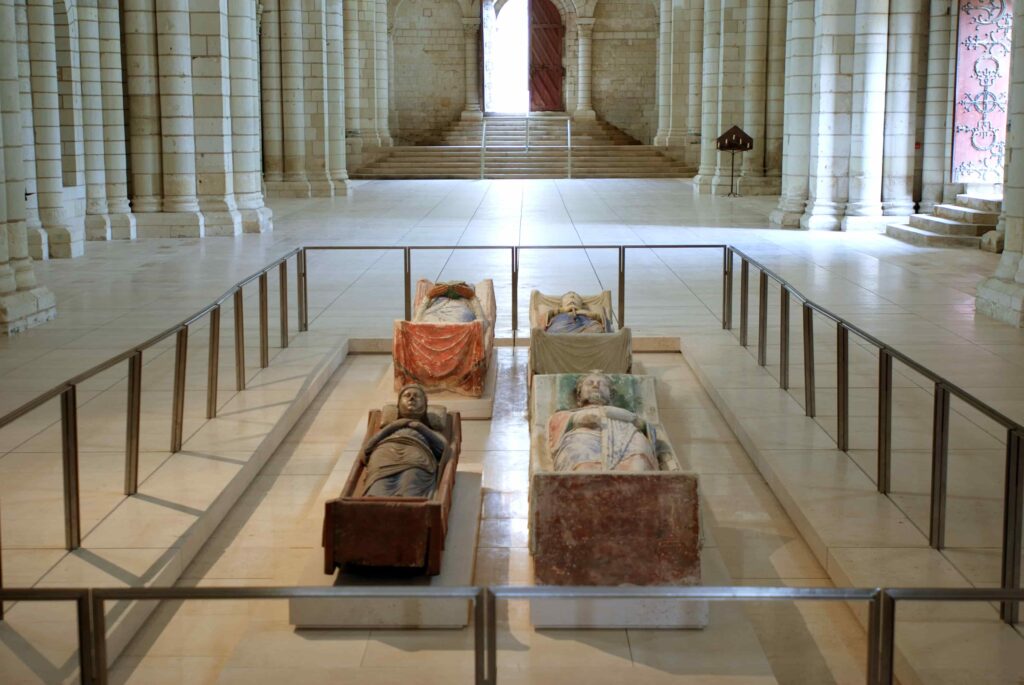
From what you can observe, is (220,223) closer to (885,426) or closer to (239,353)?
(239,353)

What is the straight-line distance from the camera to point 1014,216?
506 inches

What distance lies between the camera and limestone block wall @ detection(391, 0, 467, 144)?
1772 inches

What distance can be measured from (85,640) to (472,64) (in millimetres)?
42476

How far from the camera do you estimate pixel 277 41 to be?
92.4 feet

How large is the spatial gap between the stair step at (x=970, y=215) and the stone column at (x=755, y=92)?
927 cm

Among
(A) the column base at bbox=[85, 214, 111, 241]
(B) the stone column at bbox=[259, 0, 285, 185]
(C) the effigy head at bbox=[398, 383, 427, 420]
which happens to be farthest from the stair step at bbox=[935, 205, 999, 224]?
(B) the stone column at bbox=[259, 0, 285, 185]

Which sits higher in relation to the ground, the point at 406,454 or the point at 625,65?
the point at 625,65

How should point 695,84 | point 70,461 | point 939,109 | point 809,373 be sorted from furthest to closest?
point 695,84, point 939,109, point 809,373, point 70,461

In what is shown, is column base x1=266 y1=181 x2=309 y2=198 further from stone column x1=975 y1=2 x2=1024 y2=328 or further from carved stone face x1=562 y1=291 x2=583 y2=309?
carved stone face x1=562 y1=291 x2=583 y2=309

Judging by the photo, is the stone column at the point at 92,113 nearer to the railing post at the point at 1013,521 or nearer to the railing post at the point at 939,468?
the railing post at the point at 939,468

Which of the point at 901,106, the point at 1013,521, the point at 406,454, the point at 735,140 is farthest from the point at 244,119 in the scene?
the point at 1013,521

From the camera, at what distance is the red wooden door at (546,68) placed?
45.0m

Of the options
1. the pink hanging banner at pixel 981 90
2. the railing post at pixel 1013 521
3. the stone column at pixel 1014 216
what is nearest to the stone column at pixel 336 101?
the pink hanging banner at pixel 981 90

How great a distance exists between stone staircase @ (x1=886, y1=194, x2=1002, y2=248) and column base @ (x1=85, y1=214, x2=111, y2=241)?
12.1 meters
